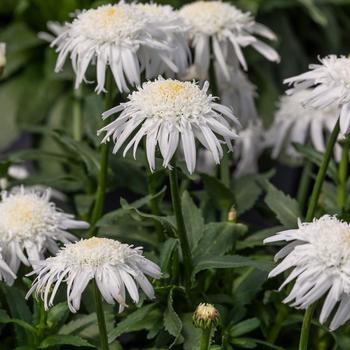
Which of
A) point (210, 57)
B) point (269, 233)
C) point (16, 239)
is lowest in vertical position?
point (269, 233)

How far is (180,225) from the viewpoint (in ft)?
4.09

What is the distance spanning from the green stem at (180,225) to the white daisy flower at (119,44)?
0.24 m

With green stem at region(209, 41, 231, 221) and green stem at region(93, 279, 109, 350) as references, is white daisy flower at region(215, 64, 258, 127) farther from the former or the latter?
green stem at region(93, 279, 109, 350)

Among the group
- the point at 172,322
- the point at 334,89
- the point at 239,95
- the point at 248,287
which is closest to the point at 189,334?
the point at 172,322

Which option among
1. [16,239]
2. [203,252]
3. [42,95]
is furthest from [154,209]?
[42,95]

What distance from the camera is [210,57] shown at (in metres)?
1.63

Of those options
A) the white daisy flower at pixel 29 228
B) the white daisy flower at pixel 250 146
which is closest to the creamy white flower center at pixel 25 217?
the white daisy flower at pixel 29 228

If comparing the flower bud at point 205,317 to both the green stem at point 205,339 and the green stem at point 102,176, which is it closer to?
the green stem at point 205,339

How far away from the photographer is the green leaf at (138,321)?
124 centimetres

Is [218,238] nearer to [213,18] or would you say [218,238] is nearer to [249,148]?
[213,18]

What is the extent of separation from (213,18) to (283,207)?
1.19 feet

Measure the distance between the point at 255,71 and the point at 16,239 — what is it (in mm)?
1430

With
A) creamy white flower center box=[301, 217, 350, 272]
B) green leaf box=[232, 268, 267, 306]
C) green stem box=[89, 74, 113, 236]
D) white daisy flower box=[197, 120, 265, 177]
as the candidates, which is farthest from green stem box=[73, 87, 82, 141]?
creamy white flower center box=[301, 217, 350, 272]

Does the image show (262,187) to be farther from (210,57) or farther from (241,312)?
(241,312)
